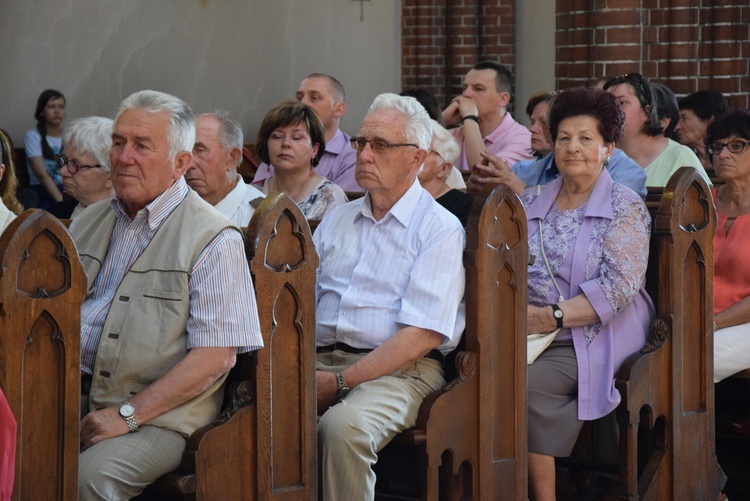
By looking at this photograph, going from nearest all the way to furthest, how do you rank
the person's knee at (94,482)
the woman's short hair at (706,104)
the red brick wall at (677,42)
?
the person's knee at (94,482) < the woman's short hair at (706,104) < the red brick wall at (677,42)

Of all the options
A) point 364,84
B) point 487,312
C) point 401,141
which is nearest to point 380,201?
point 401,141

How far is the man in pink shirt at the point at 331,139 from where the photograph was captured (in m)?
6.27

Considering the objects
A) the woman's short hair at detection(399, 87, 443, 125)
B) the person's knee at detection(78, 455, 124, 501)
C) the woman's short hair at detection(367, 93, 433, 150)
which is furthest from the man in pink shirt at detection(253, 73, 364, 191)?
the person's knee at detection(78, 455, 124, 501)

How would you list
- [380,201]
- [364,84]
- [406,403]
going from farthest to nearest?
[364,84]
[380,201]
[406,403]

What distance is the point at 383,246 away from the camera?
3738 millimetres

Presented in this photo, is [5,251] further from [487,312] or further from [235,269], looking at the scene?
[487,312]

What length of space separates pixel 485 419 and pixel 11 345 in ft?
5.16

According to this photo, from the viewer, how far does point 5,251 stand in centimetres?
249

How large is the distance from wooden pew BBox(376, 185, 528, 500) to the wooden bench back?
0.40m

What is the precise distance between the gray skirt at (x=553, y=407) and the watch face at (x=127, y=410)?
4.65ft

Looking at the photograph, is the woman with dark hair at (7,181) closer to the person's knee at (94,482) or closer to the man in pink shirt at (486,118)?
the person's knee at (94,482)

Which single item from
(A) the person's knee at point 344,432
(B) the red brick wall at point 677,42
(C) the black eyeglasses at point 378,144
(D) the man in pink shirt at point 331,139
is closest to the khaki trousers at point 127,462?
(A) the person's knee at point 344,432

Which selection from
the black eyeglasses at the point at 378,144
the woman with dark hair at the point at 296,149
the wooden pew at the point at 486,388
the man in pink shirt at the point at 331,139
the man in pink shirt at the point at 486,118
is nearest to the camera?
the wooden pew at the point at 486,388

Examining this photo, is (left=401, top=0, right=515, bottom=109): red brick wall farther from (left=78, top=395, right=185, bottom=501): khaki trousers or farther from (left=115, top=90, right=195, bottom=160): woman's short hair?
(left=78, top=395, right=185, bottom=501): khaki trousers
